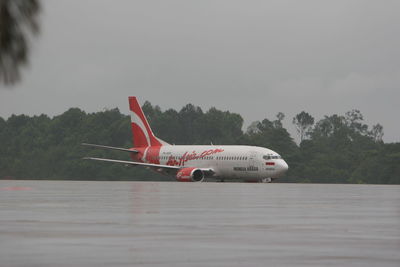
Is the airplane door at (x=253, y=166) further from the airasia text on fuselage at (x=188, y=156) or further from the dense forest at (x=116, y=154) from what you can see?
the dense forest at (x=116, y=154)

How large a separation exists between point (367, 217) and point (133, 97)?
3076 inches

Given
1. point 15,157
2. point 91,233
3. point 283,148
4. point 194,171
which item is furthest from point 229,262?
point 15,157

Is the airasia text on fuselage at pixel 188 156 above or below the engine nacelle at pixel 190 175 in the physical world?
above

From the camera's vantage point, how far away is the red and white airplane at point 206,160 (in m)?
77.4

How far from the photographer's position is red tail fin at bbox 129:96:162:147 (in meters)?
92.9

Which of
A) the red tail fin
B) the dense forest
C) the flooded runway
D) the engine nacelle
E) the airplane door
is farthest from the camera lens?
the dense forest

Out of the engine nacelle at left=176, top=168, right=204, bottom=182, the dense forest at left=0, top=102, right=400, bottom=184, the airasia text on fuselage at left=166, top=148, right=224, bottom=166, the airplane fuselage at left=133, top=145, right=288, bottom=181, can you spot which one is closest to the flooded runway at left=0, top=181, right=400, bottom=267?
the airplane fuselage at left=133, top=145, right=288, bottom=181

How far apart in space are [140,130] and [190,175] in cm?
1511

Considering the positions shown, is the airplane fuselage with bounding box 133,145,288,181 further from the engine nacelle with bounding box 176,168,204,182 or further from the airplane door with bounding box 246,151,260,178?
the engine nacelle with bounding box 176,168,204,182

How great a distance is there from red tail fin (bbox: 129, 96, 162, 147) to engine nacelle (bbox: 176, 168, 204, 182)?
1084 centimetres

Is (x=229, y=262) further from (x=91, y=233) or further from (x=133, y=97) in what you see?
(x=133, y=97)

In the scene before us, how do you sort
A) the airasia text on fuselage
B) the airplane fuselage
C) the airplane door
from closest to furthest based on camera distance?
A: the airplane fuselage < the airplane door < the airasia text on fuselage

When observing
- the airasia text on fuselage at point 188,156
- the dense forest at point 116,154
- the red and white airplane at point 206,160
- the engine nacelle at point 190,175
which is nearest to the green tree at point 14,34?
the red and white airplane at point 206,160

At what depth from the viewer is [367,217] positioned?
18844mm
